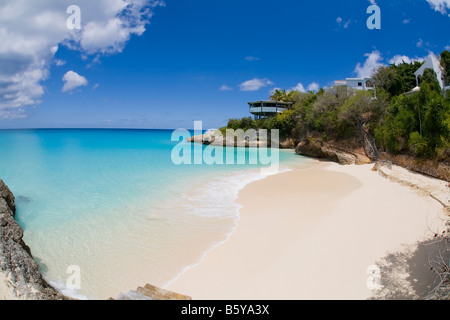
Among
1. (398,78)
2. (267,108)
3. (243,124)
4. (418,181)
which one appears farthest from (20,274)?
(267,108)

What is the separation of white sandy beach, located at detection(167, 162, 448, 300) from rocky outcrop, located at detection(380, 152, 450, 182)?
2.02 metres

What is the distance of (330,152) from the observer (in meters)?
22.0

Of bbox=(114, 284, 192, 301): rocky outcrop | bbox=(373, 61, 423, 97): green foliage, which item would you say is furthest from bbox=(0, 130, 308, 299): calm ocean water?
bbox=(373, 61, 423, 97): green foliage

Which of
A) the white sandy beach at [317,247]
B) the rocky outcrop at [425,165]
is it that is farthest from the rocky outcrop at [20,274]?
the rocky outcrop at [425,165]

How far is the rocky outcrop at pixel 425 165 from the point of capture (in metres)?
10.7

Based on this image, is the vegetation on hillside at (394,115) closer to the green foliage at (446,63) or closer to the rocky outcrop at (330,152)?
the green foliage at (446,63)

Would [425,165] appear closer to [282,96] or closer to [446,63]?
[446,63]

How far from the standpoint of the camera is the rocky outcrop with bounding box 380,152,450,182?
10.7 metres

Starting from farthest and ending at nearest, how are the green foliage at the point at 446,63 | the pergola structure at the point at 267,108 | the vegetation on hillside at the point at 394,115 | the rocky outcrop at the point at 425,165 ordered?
the pergola structure at the point at 267,108 < the green foliage at the point at 446,63 < the vegetation on hillside at the point at 394,115 < the rocky outcrop at the point at 425,165

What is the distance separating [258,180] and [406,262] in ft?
31.5

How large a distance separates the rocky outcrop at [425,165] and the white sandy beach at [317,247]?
6.64 feet

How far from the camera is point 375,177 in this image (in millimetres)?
13625
